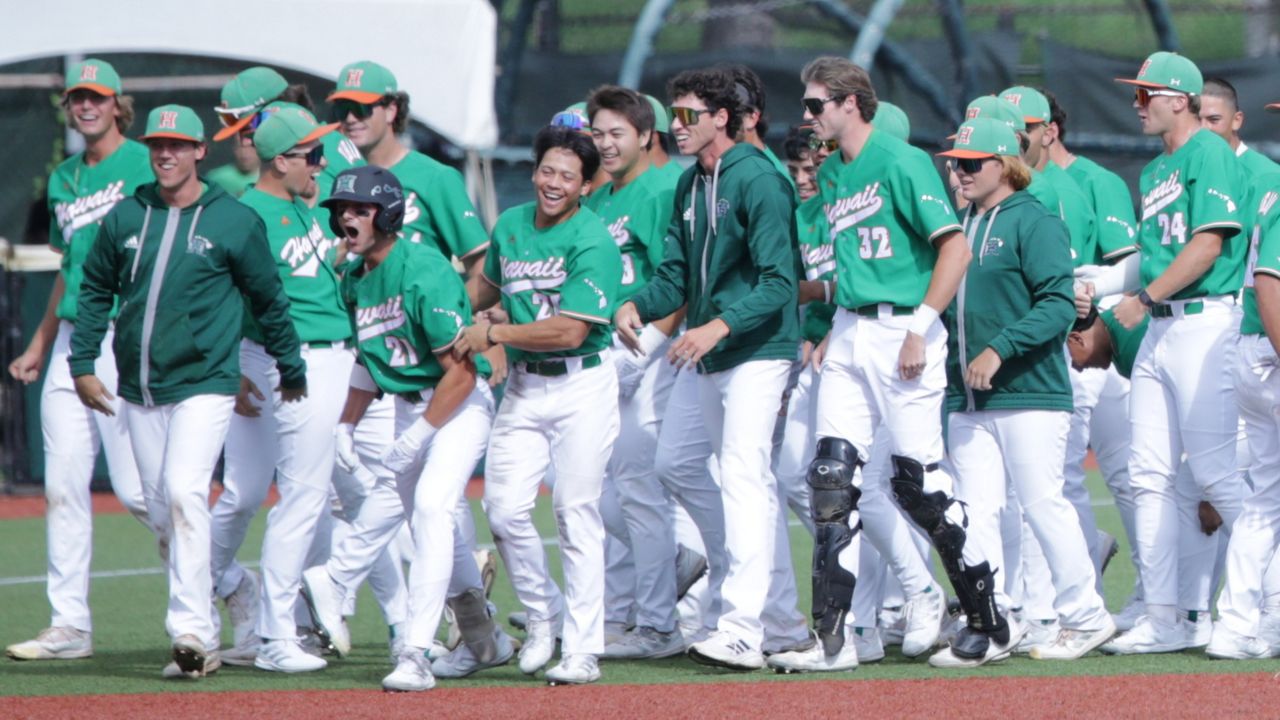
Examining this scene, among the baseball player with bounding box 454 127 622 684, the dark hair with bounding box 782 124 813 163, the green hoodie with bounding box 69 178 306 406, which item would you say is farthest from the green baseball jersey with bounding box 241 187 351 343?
the dark hair with bounding box 782 124 813 163

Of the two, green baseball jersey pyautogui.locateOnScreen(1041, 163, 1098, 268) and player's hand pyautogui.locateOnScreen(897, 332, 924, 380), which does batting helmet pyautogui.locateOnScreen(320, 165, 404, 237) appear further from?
green baseball jersey pyautogui.locateOnScreen(1041, 163, 1098, 268)

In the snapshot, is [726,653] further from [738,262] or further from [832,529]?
[738,262]

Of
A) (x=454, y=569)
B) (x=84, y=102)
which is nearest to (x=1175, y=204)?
(x=454, y=569)

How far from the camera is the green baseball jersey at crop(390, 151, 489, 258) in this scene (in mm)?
7492

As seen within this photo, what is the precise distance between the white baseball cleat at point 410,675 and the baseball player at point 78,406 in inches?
66.0

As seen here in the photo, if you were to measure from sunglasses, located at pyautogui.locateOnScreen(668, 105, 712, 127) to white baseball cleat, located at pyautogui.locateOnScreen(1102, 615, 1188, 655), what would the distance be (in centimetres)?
251

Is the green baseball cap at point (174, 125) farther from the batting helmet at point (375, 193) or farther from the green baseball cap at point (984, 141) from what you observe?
the green baseball cap at point (984, 141)

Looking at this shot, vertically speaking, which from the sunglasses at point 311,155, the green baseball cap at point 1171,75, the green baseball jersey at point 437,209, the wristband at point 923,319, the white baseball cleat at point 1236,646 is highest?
the green baseball cap at point 1171,75

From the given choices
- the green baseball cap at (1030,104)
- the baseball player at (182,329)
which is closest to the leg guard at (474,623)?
the baseball player at (182,329)

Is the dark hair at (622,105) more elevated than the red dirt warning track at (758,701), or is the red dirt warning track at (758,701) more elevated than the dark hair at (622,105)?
the dark hair at (622,105)

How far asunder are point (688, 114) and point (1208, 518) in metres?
2.62

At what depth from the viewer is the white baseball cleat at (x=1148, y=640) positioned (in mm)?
Result: 6938

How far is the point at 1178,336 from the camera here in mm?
6926

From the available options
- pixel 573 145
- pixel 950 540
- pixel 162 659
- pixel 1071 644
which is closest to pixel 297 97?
pixel 573 145
